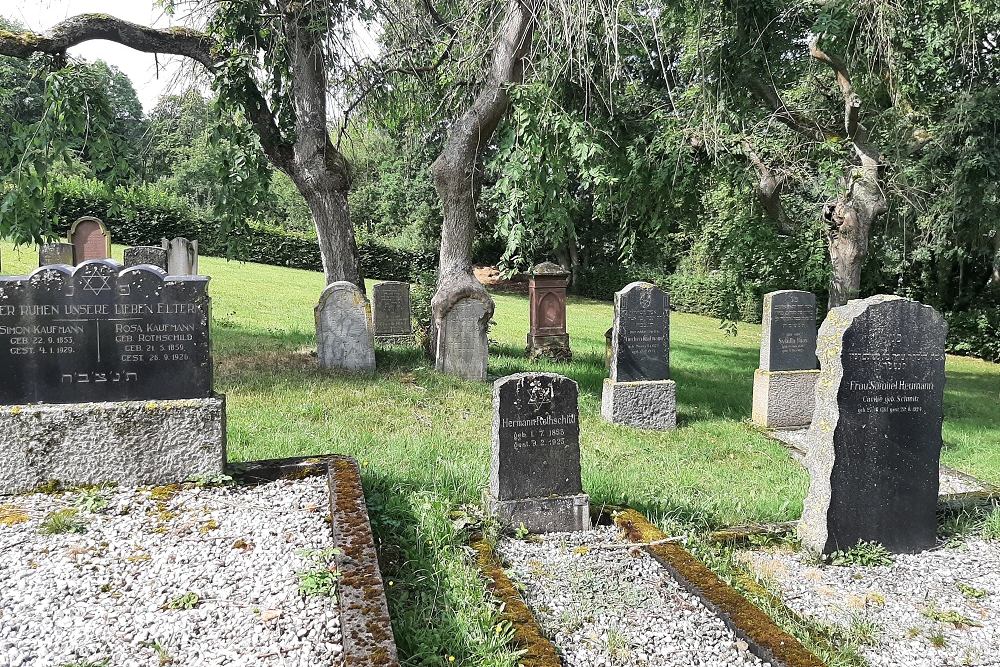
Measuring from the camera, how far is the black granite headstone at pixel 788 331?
31.6 ft

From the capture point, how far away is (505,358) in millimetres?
12805

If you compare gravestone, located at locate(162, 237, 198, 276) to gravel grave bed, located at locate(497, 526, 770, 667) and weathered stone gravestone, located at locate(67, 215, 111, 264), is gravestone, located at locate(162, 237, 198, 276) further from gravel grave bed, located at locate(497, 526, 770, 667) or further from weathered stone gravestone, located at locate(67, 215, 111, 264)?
gravel grave bed, located at locate(497, 526, 770, 667)

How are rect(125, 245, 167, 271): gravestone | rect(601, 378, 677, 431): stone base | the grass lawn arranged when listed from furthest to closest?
rect(125, 245, 167, 271): gravestone, rect(601, 378, 677, 431): stone base, the grass lawn

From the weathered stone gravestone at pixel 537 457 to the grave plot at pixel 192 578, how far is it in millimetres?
1026

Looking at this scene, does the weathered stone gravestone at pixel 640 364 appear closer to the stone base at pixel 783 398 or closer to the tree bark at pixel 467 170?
the stone base at pixel 783 398

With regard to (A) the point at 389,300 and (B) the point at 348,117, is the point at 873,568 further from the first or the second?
(A) the point at 389,300

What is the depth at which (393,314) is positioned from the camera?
14.2 meters

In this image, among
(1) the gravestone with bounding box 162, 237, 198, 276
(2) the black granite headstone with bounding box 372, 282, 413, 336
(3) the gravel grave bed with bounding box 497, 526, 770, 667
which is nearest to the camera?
(3) the gravel grave bed with bounding box 497, 526, 770, 667

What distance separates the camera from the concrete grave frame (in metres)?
3.07

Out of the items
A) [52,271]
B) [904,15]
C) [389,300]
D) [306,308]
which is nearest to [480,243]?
[306,308]

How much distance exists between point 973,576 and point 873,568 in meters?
0.60

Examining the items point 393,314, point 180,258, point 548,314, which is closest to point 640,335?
point 548,314

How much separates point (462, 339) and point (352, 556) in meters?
6.76

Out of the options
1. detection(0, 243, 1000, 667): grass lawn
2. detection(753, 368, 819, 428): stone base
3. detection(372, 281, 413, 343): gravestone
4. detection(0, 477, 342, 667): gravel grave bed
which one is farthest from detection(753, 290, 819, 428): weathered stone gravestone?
detection(372, 281, 413, 343): gravestone
